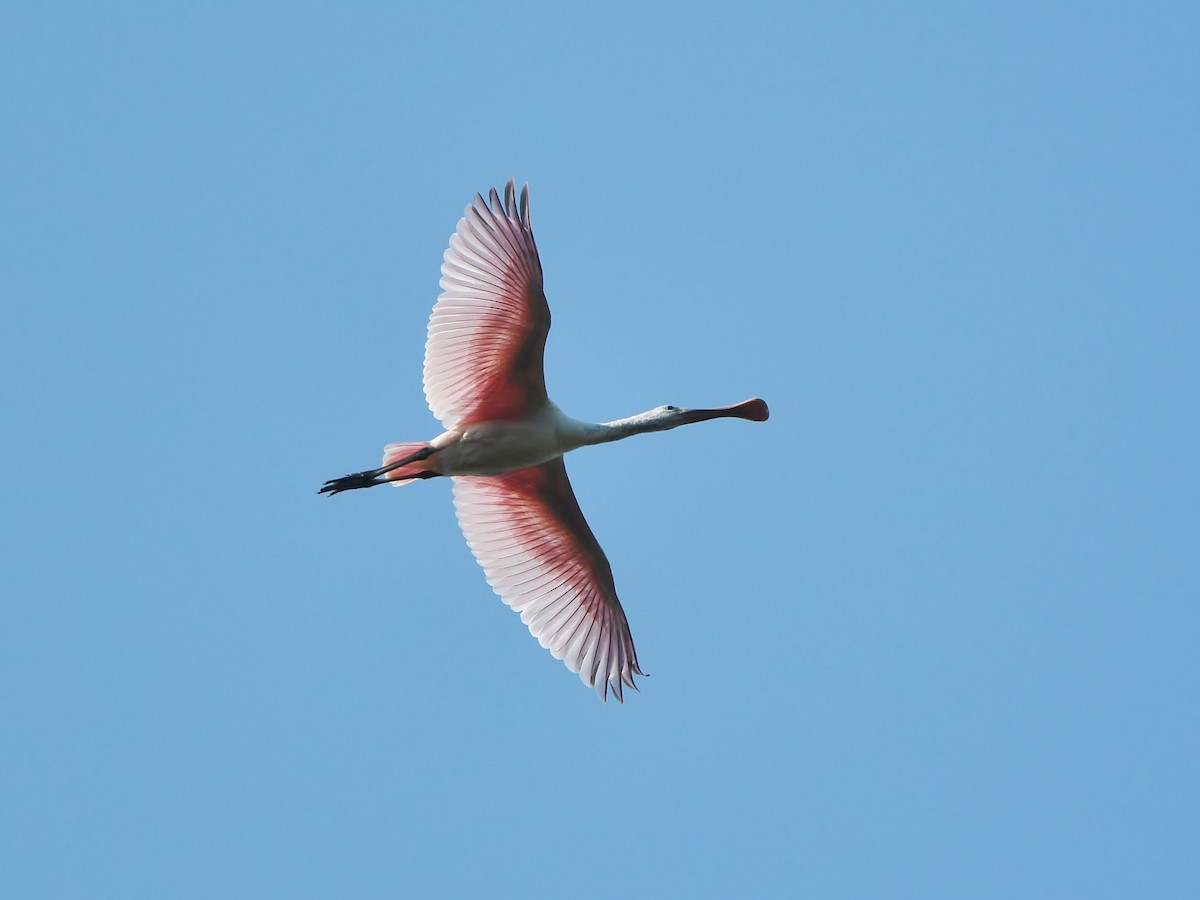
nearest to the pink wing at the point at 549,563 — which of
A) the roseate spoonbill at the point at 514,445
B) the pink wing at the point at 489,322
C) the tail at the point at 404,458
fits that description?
the roseate spoonbill at the point at 514,445

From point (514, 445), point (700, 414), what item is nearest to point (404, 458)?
point (514, 445)

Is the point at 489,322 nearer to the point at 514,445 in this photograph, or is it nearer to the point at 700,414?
the point at 514,445

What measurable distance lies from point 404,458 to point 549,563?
1.49m

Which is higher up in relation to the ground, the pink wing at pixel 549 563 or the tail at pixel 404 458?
the tail at pixel 404 458

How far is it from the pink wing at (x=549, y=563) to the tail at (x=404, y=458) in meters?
0.73

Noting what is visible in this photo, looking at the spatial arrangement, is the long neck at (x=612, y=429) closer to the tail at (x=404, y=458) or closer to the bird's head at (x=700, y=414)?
the bird's head at (x=700, y=414)

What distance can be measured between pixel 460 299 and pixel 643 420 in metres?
1.46

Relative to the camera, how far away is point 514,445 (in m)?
12.3

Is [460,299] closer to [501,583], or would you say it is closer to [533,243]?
[533,243]

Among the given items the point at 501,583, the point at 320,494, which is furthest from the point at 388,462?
the point at 501,583

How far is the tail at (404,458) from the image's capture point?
12.3 meters

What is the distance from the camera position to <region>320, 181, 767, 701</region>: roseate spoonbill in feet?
39.1

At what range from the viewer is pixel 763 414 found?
13.2 m

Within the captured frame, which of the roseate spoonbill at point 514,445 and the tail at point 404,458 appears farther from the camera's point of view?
the tail at point 404,458
